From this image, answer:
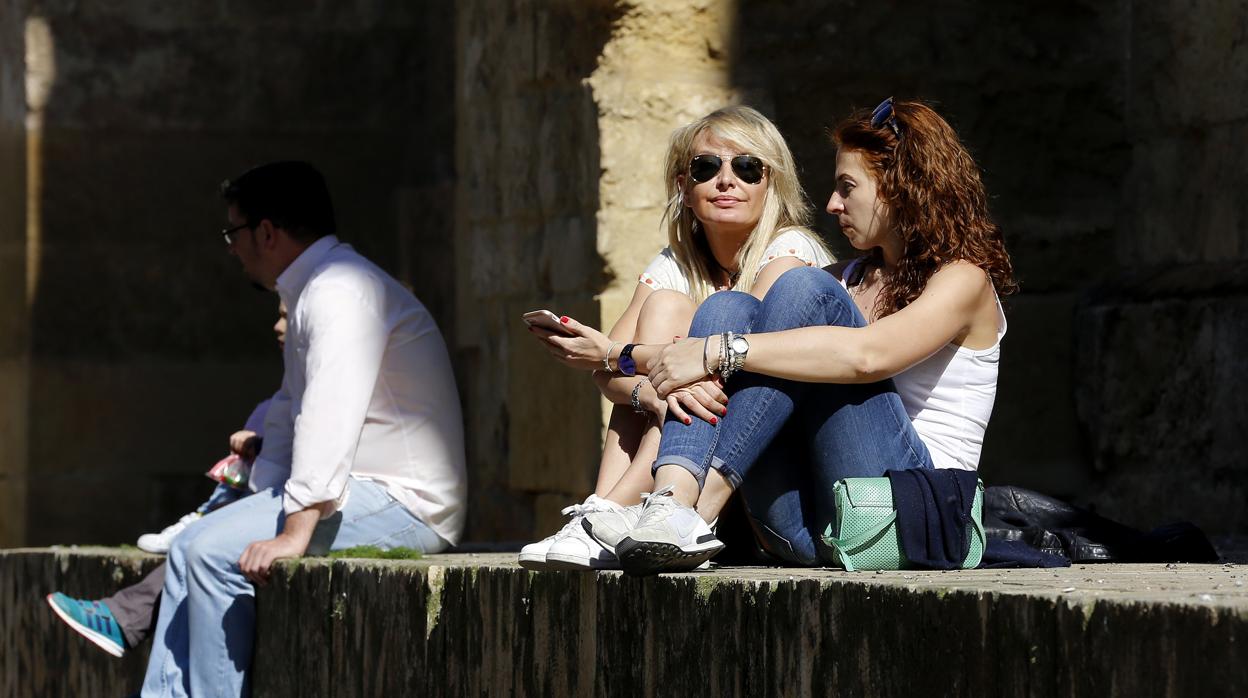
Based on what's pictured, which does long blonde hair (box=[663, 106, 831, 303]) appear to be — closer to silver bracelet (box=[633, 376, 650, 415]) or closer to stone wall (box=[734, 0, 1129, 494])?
silver bracelet (box=[633, 376, 650, 415])

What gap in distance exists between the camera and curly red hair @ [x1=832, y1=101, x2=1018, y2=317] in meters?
3.79

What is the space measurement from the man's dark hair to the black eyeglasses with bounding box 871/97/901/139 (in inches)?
72.5

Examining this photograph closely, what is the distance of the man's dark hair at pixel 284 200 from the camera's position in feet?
17.3

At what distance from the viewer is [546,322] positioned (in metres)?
4.10

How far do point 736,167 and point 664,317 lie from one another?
390 mm

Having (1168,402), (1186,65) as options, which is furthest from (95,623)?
(1186,65)

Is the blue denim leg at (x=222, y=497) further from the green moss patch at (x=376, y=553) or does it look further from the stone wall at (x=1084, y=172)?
the stone wall at (x=1084, y=172)

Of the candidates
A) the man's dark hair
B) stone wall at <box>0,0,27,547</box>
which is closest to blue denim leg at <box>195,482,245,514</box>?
the man's dark hair

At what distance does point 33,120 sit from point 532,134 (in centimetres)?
258

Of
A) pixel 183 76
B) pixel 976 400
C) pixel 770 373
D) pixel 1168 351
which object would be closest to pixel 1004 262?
pixel 976 400

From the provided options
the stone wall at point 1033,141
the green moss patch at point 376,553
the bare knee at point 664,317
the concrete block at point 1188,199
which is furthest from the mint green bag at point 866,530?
the stone wall at point 1033,141

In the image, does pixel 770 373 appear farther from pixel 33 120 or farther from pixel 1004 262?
pixel 33 120

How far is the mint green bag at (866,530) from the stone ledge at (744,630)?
100 mm

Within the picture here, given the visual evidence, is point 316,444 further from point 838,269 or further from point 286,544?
point 838,269
